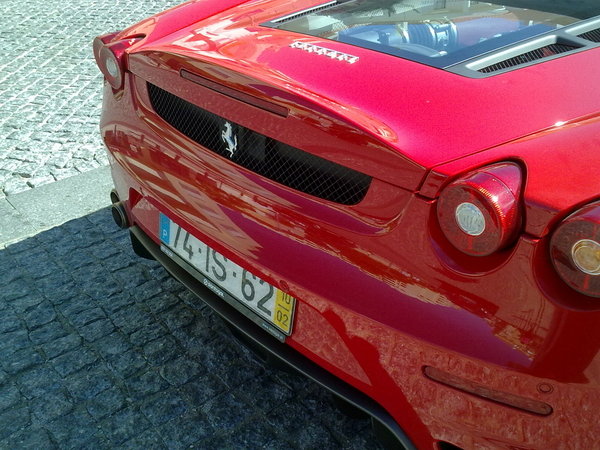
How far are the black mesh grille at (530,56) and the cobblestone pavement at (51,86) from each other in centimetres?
333

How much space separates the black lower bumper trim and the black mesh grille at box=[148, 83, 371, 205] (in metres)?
0.49

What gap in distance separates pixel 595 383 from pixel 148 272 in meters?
2.42

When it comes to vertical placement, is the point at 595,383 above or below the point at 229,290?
above

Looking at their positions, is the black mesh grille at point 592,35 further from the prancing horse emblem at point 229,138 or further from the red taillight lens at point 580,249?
the prancing horse emblem at point 229,138

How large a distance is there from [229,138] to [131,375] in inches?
47.1

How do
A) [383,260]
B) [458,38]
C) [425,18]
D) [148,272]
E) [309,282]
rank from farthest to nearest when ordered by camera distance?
[148,272] → [425,18] → [458,38] → [309,282] → [383,260]

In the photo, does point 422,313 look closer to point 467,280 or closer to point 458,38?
Answer: point 467,280

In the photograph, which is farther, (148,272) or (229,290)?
(148,272)

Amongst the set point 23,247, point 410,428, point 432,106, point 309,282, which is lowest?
point 23,247

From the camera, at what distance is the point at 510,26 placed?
220 centimetres

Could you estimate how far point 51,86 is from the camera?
6113 millimetres

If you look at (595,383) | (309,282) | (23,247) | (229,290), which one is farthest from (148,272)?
(595,383)

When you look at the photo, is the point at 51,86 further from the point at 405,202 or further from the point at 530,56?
the point at 405,202

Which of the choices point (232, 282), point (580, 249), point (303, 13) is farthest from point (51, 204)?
point (580, 249)
